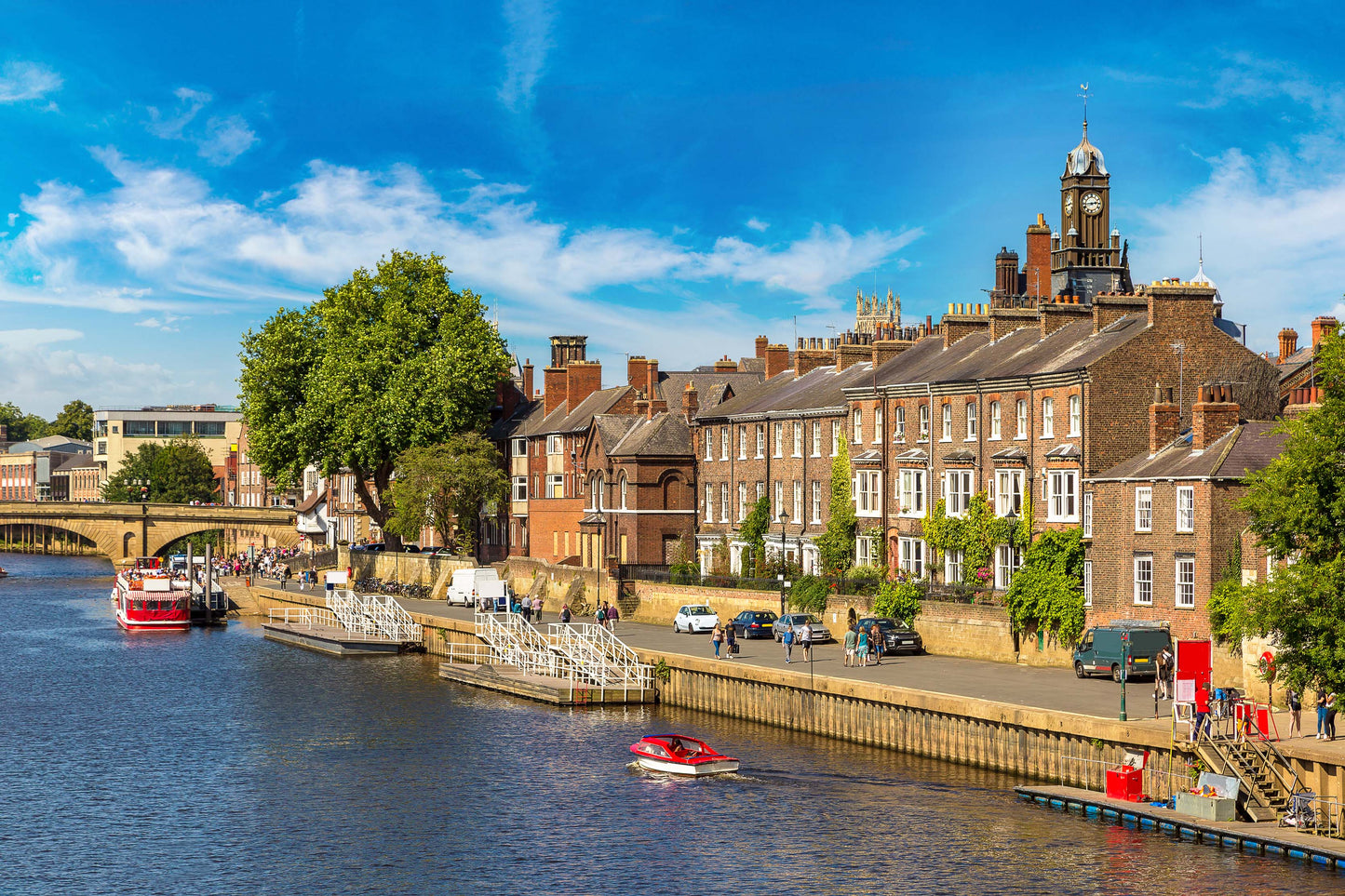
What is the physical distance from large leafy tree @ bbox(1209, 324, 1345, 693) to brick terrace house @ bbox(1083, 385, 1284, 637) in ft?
36.8

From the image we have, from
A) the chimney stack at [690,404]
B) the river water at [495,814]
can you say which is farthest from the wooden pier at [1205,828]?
the chimney stack at [690,404]

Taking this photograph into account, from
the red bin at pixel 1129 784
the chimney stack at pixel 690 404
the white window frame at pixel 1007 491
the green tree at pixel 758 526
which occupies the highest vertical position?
the chimney stack at pixel 690 404

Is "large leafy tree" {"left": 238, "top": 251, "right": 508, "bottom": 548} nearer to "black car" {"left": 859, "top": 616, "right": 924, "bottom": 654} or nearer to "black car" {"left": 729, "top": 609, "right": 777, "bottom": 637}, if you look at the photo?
"black car" {"left": 729, "top": 609, "right": 777, "bottom": 637}

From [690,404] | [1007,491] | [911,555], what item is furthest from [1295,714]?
[690,404]

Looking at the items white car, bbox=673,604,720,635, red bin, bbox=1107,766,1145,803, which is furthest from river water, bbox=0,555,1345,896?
white car, bbox=673,604,720,635

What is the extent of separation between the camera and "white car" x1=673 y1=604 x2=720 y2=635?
259 feet

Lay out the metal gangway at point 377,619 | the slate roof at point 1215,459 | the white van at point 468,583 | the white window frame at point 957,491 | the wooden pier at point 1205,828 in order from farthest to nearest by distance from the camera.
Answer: the white van at point 468,583
the metal gangway at point 377,619
the white window frame at point 957,491
the slate roof at point 1215,459
the wooden pier at point 1205,828

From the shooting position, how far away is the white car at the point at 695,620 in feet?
259

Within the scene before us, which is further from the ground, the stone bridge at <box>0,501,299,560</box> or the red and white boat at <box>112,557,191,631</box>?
the stone bridge at <box>0,501,299,560</box>

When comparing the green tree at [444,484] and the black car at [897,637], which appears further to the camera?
the green tree at [444,484]

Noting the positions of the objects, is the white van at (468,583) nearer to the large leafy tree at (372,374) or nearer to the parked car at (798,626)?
the large leafy tree at (372,374)

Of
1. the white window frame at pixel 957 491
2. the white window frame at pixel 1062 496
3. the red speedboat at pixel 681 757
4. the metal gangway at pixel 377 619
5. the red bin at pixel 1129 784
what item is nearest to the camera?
the red bin at pixel 1129 784

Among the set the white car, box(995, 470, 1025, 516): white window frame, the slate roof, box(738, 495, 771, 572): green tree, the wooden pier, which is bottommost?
the wooden pier

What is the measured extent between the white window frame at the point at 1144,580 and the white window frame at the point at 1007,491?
318 inches
